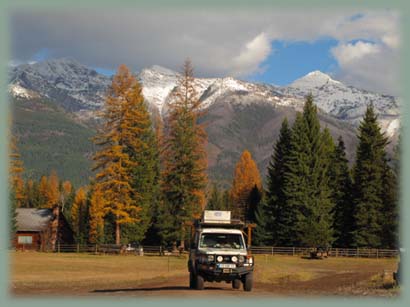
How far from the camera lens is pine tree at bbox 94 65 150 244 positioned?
193 feet

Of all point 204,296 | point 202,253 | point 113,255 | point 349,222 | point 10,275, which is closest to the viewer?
point 204,296

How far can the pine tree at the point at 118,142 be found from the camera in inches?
2314

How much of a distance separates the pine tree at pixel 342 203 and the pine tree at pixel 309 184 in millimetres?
1585

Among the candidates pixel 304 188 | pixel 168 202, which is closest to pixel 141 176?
pixel 168 202

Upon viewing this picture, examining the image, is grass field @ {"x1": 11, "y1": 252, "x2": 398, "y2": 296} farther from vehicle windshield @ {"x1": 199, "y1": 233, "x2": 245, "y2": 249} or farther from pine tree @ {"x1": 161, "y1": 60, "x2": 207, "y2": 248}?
pine tree @ {"x1": 161, "y1": 60, "x2": 207, "y2": 248}

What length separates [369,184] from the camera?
65875mm

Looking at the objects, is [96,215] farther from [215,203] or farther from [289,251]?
[215,203]

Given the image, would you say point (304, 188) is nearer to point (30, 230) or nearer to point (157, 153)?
point (157, 153)

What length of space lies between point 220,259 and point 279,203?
4616 cm

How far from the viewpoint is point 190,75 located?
61.1 metres

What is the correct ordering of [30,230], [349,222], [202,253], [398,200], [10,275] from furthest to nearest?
[30,230] → [349,222] → [398,200] → [10,275] → [202,253]

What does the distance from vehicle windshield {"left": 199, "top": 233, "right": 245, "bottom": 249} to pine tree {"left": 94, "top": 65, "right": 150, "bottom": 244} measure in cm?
3335

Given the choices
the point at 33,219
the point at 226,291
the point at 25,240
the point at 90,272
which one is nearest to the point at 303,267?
the point at 90,272

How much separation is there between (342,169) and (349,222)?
650cm
